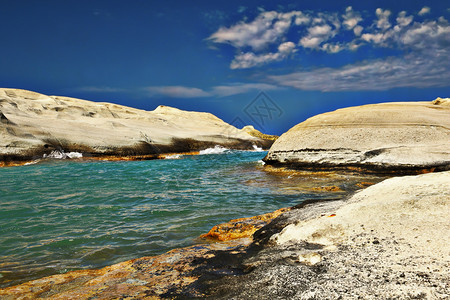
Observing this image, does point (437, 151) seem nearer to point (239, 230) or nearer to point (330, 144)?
point (330, 144)

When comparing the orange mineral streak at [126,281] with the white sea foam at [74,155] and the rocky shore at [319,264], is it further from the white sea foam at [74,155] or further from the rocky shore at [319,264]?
the white sea foam at [74,155]

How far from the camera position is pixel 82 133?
2711cm

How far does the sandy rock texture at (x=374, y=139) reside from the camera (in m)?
10.5

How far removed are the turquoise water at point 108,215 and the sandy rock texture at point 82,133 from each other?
12933 mm

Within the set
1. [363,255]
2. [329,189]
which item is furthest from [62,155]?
[363,255]

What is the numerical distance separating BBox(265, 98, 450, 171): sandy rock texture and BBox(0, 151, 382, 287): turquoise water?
188cm

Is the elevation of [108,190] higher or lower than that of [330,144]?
lower

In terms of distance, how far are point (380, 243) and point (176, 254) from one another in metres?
2.41

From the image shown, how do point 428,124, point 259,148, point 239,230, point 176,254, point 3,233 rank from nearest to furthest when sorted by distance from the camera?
point 176,254, point 239,230, point 3,233, point 428,124, point 259,148

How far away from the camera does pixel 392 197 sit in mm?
3947

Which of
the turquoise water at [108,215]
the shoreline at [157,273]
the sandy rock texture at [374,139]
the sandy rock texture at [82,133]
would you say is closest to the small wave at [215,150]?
the sandy rock texture at [82,133]

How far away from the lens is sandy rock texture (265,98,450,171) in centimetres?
1055

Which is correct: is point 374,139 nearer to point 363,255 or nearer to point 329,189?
point 329,189

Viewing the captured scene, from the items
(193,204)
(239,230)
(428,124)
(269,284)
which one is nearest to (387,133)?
(428,124)
